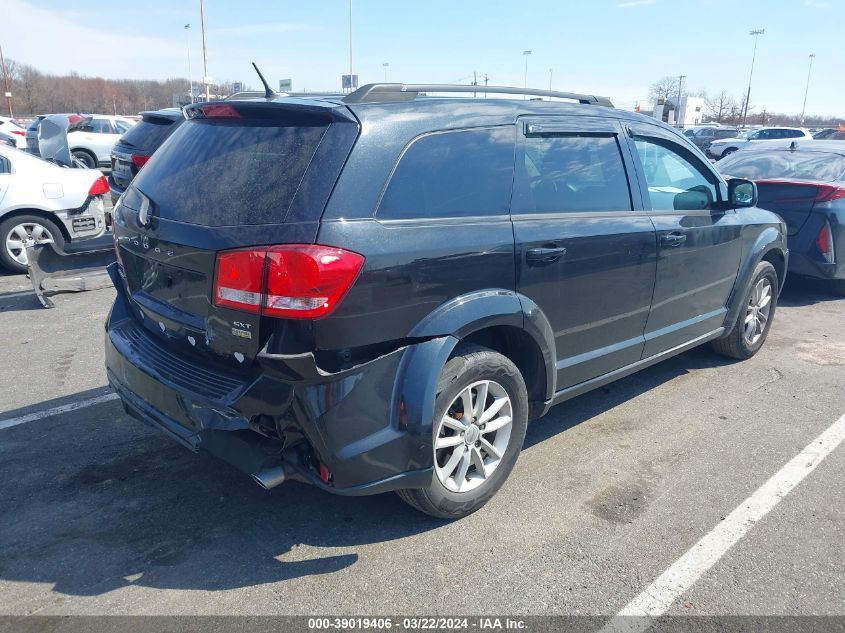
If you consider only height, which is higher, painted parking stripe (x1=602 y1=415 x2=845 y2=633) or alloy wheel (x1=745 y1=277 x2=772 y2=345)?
alloy wheel (x1=745 y1=277 x2=772 y2=345)

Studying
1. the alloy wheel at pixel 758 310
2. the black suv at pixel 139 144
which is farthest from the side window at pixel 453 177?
the black suv at pixel 139 144

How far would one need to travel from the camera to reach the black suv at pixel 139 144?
8758 millimetres

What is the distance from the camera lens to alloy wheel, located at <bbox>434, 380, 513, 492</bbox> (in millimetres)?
3082

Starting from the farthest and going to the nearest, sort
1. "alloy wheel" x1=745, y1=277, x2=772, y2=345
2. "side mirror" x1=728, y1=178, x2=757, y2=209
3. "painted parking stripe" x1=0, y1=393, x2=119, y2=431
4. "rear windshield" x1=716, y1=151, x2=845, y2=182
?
"rear windshield" x1=716, y1=151, x2=845, y2=182
"alloy wheel" x1=745, y1=277, x2=772, y2=345
"side mirror" x1=728, y1=178, x2=757, y2=209
"painted parking stripe" x1=0, y1=393, x2=119, y2=431

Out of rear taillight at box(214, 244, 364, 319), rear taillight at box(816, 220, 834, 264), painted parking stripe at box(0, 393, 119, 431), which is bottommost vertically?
painted parking stripe at box(0, 393, 119, 431)

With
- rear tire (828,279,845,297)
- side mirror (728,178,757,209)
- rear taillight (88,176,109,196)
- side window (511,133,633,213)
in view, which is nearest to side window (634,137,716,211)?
side mirror (728,178,757,209)

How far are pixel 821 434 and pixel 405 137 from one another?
10.6 ft

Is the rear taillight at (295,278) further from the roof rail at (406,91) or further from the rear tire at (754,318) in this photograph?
the rear tire at (754,318)

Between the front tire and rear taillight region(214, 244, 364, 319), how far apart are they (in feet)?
2.17

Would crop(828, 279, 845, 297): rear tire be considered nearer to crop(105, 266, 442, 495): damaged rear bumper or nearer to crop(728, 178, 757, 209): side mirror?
crop(728, 178, 757, 209): side mirror

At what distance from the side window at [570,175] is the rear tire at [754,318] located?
1935 millimetres

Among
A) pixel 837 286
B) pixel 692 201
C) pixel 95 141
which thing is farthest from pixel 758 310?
pixel 95 141

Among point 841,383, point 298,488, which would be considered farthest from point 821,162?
point 298,488

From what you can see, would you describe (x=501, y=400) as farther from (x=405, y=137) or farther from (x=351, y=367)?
(x=405, y=137)
